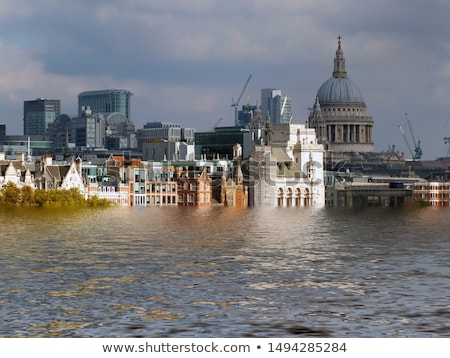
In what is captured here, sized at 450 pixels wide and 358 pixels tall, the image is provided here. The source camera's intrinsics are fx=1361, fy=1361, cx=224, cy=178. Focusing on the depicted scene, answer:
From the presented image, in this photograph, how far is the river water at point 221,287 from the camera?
44719 mm

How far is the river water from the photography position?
44719mm

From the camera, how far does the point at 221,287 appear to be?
56250 millimetres

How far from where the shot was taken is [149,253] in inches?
3063

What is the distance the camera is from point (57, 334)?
42.8m

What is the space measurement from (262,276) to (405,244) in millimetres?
31648

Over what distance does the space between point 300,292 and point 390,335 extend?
1168cm

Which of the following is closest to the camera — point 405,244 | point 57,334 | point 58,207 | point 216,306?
point 57,334

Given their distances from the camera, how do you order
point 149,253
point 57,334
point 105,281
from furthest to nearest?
point 149,253
point 105,281
point 57,334

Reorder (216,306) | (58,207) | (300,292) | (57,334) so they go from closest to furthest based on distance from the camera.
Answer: (57,334) → (216,306) → (300,292) → (58,207)
